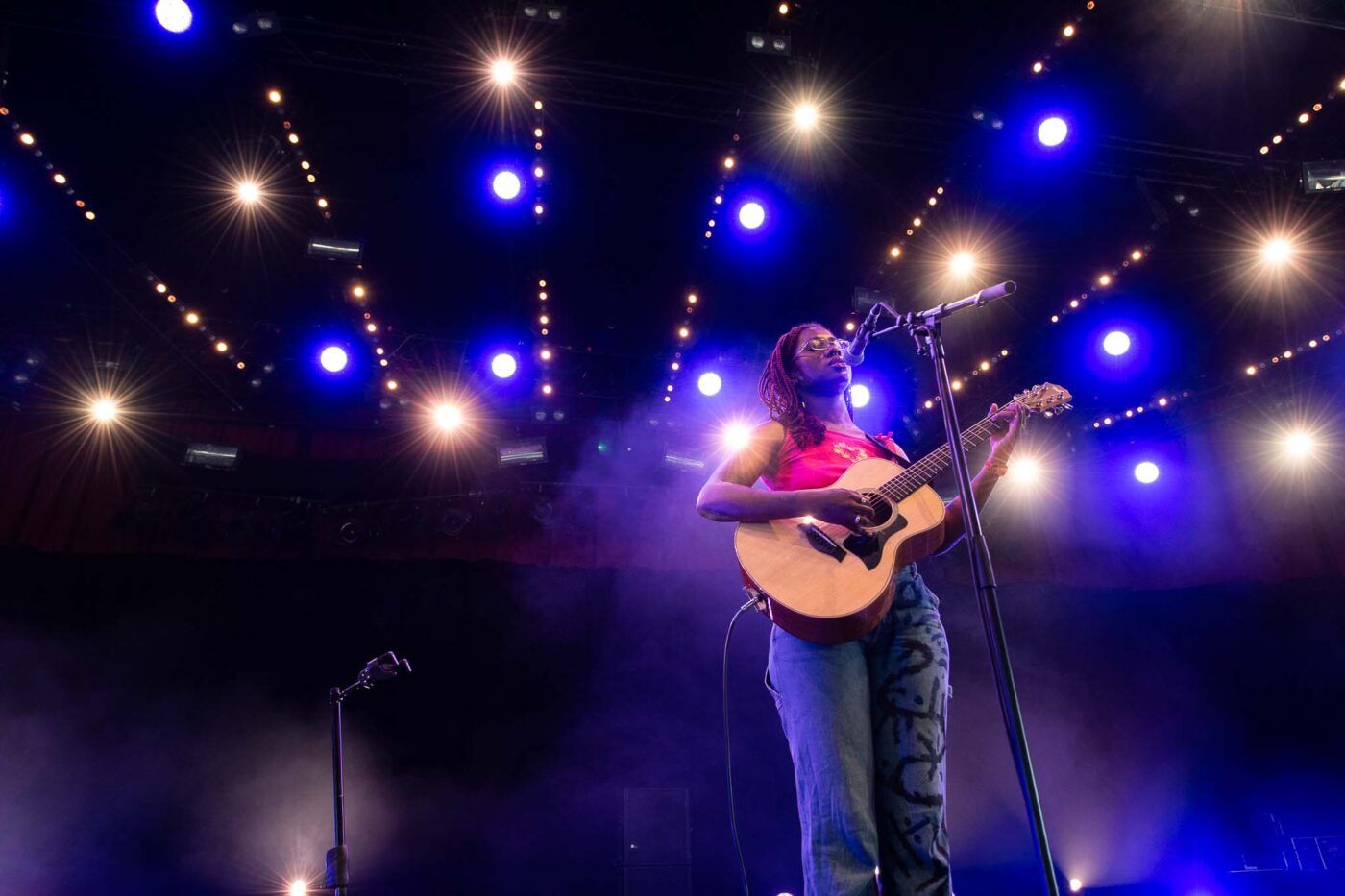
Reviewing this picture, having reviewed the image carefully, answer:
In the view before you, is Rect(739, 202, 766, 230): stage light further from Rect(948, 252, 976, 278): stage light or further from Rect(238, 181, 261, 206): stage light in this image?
Rect(238, 181, 261, 206): stage light

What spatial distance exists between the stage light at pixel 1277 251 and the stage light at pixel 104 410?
10.9 metres

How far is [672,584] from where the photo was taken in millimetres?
9211

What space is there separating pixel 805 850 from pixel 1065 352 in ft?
23.6

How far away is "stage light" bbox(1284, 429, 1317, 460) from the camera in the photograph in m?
8.07

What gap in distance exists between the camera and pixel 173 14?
17.6 ft

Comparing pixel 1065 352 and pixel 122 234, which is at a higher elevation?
pixel 122 234

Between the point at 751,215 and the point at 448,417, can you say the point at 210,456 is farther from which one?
the point at 751,215

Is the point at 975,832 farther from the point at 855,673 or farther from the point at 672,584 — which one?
the point at 855,673

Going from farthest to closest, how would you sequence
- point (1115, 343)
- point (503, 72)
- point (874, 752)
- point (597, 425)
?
point (597, 425) < point (1115, 343) < point (503, 72) < point (874, 752)

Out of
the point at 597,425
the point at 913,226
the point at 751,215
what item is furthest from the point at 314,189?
the point at 913,226

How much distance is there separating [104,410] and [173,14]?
4194 millimetres

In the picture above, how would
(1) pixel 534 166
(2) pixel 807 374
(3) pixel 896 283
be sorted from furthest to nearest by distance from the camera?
(3) pixel 896 283, (1) pixel 534 166, (2) pixel 807 374

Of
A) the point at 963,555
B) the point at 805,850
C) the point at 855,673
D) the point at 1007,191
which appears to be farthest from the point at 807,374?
the point at 963,555

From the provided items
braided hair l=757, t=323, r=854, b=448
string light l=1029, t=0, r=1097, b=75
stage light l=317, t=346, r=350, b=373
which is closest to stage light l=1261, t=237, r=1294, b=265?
string light l=1029, t=0, r=1097, b=75
